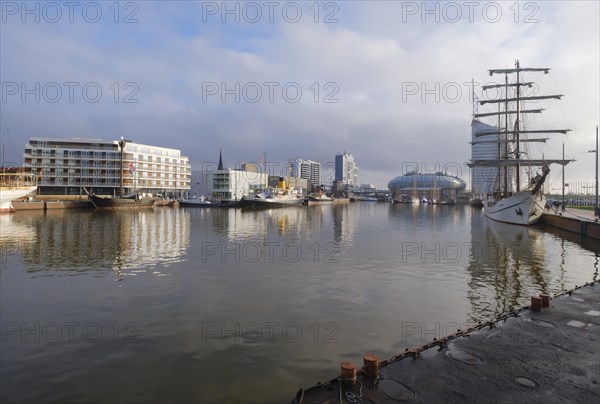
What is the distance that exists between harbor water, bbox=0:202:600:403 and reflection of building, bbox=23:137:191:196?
10241cm

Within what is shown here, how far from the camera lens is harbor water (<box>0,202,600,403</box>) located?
9.11 meters

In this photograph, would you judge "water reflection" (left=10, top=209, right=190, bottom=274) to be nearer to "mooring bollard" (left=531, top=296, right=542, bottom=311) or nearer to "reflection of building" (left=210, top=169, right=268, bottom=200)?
"mooring bollard" (left=531, top=296, right=542, bottom=311)

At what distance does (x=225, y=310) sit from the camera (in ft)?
46.9

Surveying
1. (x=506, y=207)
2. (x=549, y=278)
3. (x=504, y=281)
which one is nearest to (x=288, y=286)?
(x=504, y=281)

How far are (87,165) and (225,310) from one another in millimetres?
133232

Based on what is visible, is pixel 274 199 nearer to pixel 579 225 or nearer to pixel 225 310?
pixel 579 225

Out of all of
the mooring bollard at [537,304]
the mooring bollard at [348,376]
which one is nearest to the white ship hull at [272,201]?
the mooring bollard at [537,304]

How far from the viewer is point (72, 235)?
36.1 m

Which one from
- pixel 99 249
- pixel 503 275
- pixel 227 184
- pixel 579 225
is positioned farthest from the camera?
pixel 227 184

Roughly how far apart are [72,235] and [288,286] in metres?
28.5

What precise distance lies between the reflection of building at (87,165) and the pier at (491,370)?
11834 centimetres

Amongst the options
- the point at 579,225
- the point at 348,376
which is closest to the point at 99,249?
the point at 348,376

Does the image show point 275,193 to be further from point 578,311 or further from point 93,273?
point 578,311

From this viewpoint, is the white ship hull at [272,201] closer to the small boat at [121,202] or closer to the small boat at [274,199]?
the small boat at [274,199]
